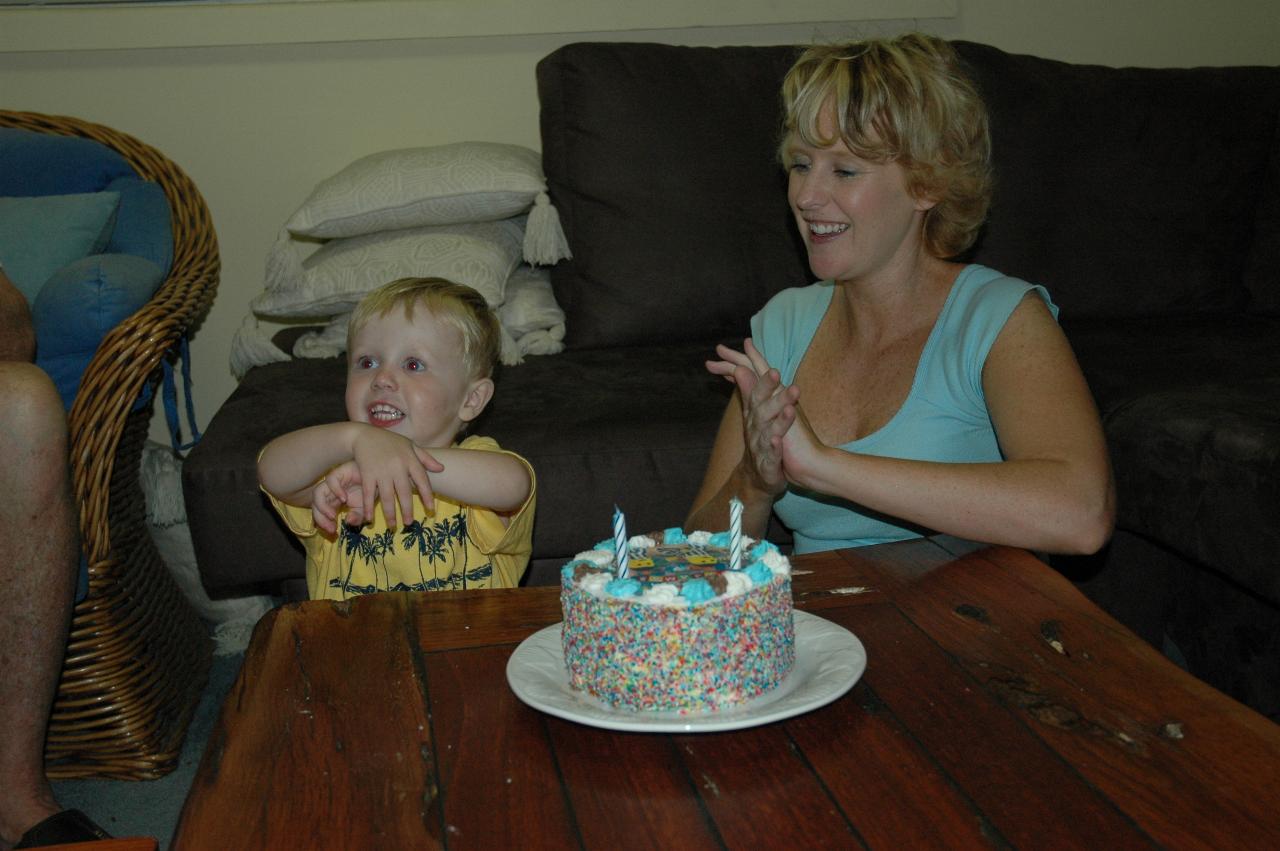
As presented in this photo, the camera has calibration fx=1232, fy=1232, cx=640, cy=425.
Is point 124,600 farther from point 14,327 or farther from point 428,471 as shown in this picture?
point 428,471

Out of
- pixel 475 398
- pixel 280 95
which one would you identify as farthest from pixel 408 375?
pixel 280 95

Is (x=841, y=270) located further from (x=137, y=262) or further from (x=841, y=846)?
(x=137, y=262)

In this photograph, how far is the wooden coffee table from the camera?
2.46 feet

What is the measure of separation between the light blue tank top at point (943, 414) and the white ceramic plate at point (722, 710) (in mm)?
504

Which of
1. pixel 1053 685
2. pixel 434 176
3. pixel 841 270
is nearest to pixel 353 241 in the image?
pixel 434 176

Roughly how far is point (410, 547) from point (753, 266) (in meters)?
1.15

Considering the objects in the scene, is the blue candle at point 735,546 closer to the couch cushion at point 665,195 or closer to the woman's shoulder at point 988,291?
the woman's shoulder at point 988,291

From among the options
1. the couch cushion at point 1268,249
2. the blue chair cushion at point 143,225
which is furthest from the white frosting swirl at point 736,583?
the couch cushion at point 1268,249

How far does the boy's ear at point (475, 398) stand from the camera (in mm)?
1624

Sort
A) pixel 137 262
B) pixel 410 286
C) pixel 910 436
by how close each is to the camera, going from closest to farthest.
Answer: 1. pixel 910 436
2. pixel 410 286
3. pixel 137 262

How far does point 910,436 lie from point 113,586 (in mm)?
1224

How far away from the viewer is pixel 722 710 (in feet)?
2.82

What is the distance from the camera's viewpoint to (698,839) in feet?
2.43

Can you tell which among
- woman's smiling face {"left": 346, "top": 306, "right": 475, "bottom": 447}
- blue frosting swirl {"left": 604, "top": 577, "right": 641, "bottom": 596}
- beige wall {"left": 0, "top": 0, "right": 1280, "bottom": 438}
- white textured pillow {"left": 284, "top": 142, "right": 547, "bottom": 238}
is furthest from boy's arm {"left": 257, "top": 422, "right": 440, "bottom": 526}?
beige wall {"left": 0, "top": 0, "right": 1280, "bottom": 438}
